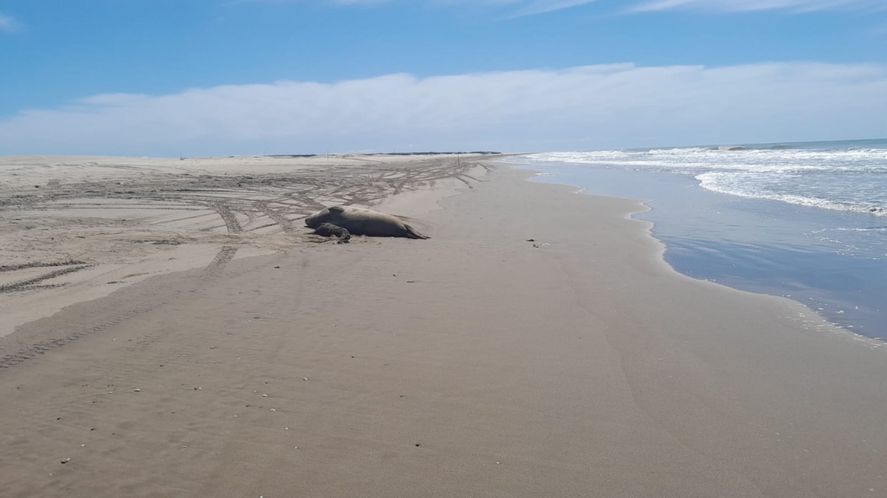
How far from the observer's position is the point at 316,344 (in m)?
5.10

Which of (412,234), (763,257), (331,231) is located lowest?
(763,257)

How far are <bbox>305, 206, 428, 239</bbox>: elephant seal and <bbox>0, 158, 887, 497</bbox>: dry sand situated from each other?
298 centimetres

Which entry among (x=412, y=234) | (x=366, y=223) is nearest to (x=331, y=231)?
(x=366, y=223)

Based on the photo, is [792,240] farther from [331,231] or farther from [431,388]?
[431,388]

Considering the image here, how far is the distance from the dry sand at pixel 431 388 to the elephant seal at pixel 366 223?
2.98 m

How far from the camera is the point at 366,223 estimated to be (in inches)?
445

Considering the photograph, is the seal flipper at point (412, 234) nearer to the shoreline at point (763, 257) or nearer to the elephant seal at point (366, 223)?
the elephant seal at point (366, 223)

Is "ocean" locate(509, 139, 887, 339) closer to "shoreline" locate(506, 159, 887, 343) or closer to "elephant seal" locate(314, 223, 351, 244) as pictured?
"shoreline" locate(506, 159, 887, 343)

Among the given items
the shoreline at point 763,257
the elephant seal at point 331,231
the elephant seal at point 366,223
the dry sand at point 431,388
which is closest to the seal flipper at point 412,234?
the elephant seal at point 366,223

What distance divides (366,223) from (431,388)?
7.30 m

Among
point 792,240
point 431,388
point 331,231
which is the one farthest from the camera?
point 331,231

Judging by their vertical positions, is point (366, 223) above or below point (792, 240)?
above

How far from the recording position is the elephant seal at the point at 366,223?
11.1 metres

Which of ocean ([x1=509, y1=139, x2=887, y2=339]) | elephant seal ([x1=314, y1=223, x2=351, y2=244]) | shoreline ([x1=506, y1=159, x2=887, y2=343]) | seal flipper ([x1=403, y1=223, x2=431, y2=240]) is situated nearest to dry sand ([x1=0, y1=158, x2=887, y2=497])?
shoreline ([x1=506, y1=159, x2=887, y2=343])
